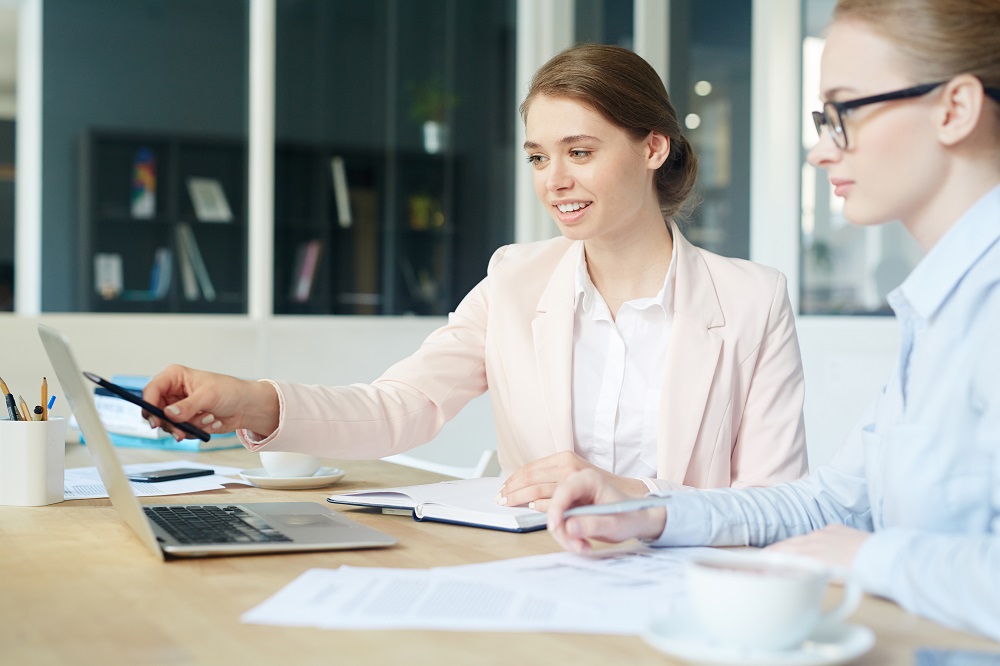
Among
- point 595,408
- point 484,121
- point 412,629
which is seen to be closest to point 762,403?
point 595,408

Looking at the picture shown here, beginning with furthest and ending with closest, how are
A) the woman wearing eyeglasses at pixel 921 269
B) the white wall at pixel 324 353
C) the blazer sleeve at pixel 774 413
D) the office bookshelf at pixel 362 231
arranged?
the office bookshelf at pixel 362 231 → the white wall at pixel 324 353 → the blazer sleeve at pixel 774 413 → the woman wearing eyeglasses at pixel 921 269

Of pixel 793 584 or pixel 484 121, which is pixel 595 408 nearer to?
pixel 793 584

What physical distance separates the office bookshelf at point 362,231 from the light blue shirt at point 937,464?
3.88 metres

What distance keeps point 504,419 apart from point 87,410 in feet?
3.02

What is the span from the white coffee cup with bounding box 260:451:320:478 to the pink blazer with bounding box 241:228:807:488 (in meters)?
0.09

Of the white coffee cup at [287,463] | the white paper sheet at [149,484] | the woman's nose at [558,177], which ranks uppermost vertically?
the woman's nose at [558,177]

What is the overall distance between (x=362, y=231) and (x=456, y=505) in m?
4.23

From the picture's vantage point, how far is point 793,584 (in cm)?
76

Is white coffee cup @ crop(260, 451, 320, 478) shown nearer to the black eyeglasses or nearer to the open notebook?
the open notebook

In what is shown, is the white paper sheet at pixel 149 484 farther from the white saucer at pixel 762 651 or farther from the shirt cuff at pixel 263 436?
the white saucer at pixel 762 651

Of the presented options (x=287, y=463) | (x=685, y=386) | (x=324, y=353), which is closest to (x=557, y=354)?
(x=685, y=386)

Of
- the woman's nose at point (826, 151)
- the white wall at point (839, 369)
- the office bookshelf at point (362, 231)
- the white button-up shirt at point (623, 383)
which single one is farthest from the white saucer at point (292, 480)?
the office bookshelf at point (362, 231)

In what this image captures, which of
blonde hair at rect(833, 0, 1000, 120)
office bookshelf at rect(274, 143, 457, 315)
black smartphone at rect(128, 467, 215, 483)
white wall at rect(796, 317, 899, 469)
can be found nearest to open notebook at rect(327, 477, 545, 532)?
black smartphone at rect(128, 467, 215, 483)

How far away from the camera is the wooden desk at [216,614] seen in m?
0.82
